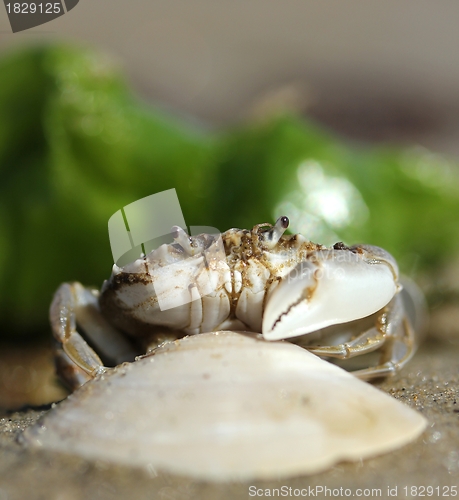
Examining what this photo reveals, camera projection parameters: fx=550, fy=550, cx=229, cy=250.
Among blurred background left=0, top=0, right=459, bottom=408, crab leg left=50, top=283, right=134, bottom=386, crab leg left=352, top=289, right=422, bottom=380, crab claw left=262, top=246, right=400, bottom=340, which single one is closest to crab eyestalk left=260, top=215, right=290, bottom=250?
crab claw left=262, top=246, right=400, bottom=340

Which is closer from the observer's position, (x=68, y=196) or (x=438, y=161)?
(x=68, y=196)

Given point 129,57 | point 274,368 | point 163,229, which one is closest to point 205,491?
point 274,368

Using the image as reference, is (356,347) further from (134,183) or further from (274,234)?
(134,183)

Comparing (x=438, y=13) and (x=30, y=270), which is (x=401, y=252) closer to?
(x=30, y=270)

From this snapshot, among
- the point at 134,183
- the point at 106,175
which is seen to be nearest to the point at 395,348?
the point at 134,183

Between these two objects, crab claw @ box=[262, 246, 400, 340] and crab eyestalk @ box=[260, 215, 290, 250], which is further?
crab eyestalk @ box=[260, 215, 290, 250]

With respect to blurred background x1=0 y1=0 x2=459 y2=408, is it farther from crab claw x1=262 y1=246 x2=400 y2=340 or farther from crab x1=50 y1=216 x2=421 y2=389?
crab claw x1=262 y1=246 x2=400 y2=340

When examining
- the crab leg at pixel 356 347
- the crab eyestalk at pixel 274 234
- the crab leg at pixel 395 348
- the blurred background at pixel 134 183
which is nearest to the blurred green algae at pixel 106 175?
the blurred background at pixel 134 183
